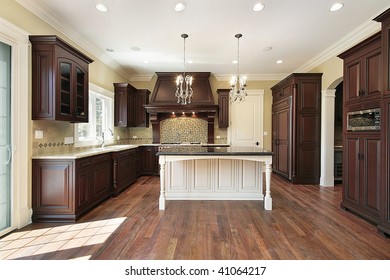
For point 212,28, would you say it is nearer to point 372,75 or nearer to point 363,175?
point 372,75

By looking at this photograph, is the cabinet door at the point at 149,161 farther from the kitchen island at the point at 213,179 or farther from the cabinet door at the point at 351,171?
the cabinet door at the point at 351,171

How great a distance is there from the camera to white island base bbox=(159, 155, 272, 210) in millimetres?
3855

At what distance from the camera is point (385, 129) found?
2.45 meters

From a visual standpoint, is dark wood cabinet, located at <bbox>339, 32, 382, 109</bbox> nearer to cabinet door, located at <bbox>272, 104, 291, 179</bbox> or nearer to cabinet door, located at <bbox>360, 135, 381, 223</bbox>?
cabinet door, located at <bbox>360, 135, 381, 223</bbox>

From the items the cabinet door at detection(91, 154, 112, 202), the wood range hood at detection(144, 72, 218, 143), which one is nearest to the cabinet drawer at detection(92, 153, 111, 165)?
the cabinet door at detection(91, 154, 112, 202)

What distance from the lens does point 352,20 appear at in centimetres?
340

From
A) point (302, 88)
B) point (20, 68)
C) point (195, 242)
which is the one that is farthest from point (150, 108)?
point (195, 242)

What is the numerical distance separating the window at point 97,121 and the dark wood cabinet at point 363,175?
4.65 m

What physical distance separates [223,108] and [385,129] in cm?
412

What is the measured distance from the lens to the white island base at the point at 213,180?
3.86 meters

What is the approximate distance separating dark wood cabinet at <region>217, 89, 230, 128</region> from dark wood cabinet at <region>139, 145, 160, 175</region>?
2.12 metres

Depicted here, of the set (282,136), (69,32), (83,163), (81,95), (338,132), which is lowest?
A: (83,163)

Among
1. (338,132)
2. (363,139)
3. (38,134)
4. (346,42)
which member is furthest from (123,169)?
(338,132)

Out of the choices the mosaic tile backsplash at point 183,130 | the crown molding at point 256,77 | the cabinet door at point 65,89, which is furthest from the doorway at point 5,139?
the crown molding at point 256,77
